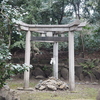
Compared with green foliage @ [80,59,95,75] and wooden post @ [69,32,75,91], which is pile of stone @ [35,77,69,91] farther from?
green foliage @ [80,59,95,75]

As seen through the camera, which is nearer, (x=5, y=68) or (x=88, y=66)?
(x=5, y=68)

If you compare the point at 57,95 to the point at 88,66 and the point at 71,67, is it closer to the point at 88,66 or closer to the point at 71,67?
the point at 71,67

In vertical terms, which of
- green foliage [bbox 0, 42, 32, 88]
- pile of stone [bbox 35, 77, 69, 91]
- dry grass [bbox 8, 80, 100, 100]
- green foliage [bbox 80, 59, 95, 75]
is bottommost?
dry grass [bbox 8, 80, 100, 100]

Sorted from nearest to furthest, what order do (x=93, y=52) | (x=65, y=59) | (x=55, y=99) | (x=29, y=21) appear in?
(x=55, y=99), (x=29, y=21), (x=65, y=59), (x=93, y=52)

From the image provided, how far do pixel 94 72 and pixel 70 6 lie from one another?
6063 mm

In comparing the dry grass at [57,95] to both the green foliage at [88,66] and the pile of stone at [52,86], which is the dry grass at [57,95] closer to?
the pile of stone at [52,86]

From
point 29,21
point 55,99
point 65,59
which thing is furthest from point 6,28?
point 65,59

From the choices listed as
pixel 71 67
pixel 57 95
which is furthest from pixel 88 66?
pixel 57 95

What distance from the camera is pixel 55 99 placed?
187 inches

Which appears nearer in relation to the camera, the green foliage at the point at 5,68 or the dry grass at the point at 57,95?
the green foliage at the point at 5,68

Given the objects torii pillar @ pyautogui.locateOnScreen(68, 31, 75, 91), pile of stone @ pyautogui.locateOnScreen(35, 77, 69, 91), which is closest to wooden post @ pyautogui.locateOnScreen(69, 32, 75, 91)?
torii pillar @ pyautogui.locateOnScreen(68, 31, 75, 91)

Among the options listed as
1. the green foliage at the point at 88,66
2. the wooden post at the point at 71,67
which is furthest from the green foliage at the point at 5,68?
the green foliage at the point at 88,66

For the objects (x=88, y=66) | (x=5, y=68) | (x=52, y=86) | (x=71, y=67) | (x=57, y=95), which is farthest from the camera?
(x=88, y=66)

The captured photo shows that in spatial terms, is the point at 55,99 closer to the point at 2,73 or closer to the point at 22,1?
the point at 2,73
